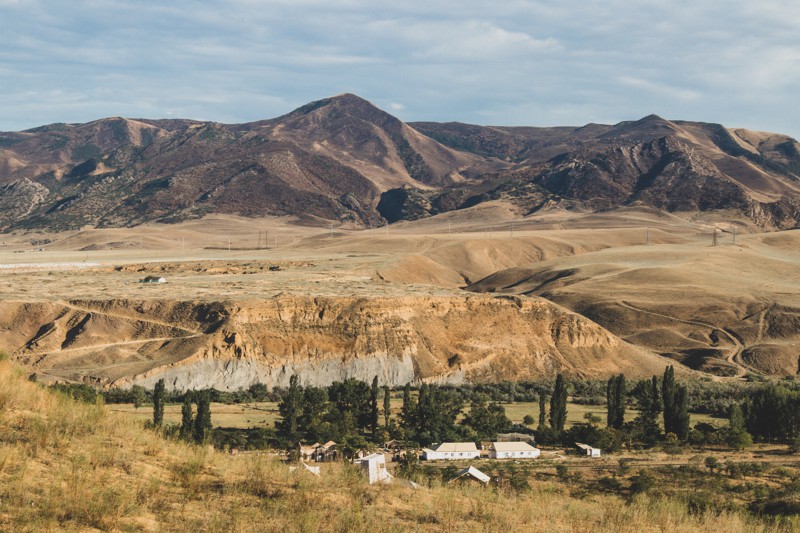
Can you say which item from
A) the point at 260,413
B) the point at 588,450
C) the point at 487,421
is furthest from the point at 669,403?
the point at 260,413

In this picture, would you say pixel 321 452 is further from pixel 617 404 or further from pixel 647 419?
pixel 647 419

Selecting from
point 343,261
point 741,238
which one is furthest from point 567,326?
point 741,238

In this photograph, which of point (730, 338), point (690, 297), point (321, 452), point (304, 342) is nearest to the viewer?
point (321, 452)

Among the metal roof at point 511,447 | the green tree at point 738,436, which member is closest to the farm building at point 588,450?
the metal roof at point 511,447

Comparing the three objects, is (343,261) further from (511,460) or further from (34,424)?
(34,424)

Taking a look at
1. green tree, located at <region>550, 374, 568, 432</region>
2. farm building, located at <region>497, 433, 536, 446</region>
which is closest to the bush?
farm building, located at <region>497, 433, 536, 446</region>

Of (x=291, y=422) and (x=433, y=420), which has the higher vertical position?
(x=291, y=422)

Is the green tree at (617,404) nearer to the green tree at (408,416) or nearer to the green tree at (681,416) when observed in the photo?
the green tree at (681,416)

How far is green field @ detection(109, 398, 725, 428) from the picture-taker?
43375mm

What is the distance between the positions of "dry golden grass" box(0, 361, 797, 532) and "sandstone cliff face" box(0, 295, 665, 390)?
43139 millimetres

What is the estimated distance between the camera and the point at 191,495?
33.2 ft

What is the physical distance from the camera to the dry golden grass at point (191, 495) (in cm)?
910

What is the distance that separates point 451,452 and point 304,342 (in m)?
25.3

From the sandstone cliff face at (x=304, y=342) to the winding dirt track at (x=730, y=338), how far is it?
367 inches
